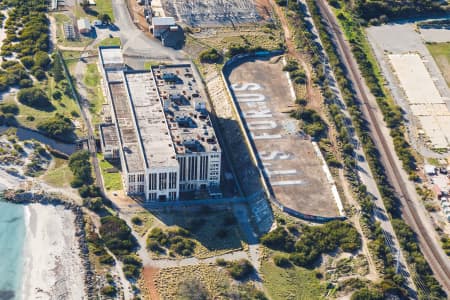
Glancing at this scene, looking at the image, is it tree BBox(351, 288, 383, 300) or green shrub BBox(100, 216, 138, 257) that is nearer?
tree BBox(351, 288, 383, 300)

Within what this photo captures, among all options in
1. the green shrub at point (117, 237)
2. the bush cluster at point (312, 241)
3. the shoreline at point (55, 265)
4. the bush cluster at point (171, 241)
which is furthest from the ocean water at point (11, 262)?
the bush cluster at point (312, 241)

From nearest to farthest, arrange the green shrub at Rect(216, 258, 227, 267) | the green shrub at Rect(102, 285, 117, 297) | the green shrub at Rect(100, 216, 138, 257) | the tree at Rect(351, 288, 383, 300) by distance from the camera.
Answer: the tree at Rect(351, 288, 383, 300), the green shrub at Rect(102, 285, 117, 297), the green shrub at Rect(216, 258, 227, 267), the green shrub at Rect(100, 216, 138, 257)

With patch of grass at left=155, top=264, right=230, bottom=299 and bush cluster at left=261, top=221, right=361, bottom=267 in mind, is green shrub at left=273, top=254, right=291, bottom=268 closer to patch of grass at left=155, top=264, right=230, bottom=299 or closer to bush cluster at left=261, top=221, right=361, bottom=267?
bush cluster at left=261, top=221, right=361, bottom=267

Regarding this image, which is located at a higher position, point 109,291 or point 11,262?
point 11,262

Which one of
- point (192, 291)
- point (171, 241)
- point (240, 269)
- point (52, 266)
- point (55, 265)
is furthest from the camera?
point (171, 241)

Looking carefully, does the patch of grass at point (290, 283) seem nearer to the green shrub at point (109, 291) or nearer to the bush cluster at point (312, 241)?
the bush cluster at point (312, 241)

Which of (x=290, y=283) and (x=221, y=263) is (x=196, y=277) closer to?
(x=221, y=263)

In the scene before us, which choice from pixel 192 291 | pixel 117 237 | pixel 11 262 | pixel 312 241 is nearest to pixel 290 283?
pixel 312 241

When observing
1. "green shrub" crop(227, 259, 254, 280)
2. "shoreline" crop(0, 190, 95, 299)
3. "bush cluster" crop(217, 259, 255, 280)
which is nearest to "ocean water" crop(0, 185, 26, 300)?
"shoreline" crop(0, 190, 95, 299)
